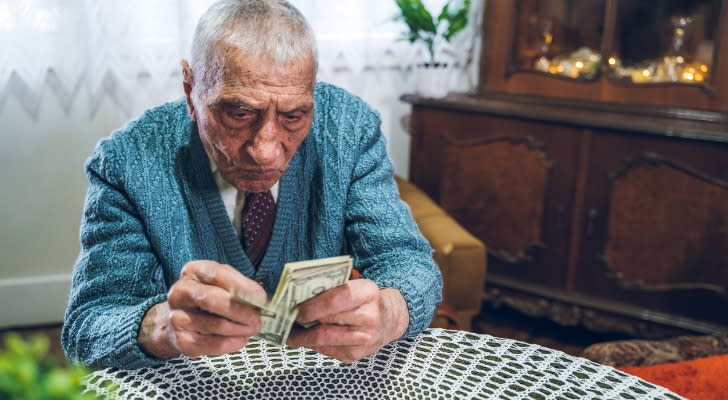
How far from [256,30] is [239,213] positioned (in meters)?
0.43

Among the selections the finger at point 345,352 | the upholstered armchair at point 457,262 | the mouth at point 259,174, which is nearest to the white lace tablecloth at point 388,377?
the finger at point 345,352

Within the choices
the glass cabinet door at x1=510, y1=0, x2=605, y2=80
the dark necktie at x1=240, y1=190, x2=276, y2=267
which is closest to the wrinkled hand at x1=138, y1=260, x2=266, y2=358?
the dark necktie at x1=240, y1=190, x2=276, y2=267

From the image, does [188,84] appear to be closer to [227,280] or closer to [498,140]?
[227,280]

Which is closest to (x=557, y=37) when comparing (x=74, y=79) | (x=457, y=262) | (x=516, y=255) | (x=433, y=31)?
(x=433, y=31)

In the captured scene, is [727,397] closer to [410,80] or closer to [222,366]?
[222,366]

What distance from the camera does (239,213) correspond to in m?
1.49

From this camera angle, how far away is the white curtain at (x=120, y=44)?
2516mm

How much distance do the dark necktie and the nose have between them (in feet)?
0.66

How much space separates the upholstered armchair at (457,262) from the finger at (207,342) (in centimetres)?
113

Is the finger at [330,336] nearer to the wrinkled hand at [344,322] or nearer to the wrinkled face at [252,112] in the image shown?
the wrinkled hand at [344,322]

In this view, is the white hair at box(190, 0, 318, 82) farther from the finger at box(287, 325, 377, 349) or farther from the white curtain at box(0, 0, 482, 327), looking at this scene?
the white curtain at box(0, 0, 482, 327)

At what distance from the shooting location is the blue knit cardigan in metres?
1.22

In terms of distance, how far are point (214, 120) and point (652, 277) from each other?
1.86 m

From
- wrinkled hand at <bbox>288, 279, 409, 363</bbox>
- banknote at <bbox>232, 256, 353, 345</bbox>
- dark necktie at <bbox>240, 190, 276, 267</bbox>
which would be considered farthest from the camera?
dark necktie at <bbox>240, 190, 276, 267</bbox>
